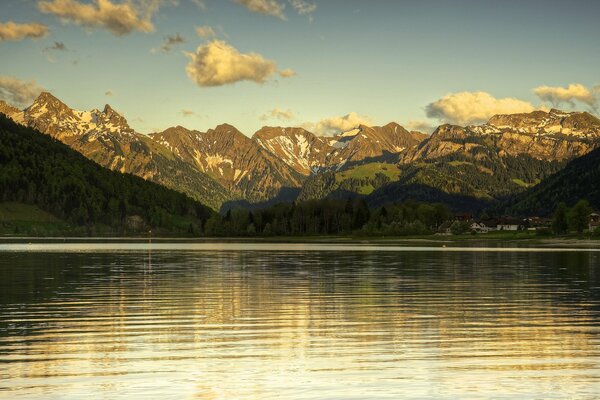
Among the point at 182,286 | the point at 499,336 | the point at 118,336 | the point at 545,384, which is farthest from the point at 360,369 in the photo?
the point at 182,286

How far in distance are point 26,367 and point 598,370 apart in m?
21.6

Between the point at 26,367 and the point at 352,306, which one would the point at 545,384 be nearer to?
the point at 26,367

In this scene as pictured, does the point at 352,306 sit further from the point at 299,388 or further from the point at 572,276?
the point at 572,276

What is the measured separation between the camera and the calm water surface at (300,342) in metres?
27.3

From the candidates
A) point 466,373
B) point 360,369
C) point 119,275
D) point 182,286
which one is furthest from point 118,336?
point 119,275

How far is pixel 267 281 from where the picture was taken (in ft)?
276

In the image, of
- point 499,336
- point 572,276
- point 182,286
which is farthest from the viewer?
point 572,276

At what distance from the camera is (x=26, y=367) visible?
31062 millimetres

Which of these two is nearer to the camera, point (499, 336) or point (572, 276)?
point (499, 336)

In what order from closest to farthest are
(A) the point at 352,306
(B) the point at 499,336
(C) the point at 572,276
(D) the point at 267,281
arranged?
(B) the point at 499,336
(A) the point at 352,306
(D) the point at 267,281
(C) the point at 572,276

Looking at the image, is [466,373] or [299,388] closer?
[299,388]

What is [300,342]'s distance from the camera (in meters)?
38.3

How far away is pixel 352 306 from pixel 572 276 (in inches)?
1795

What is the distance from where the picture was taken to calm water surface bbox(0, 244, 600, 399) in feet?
89.5
